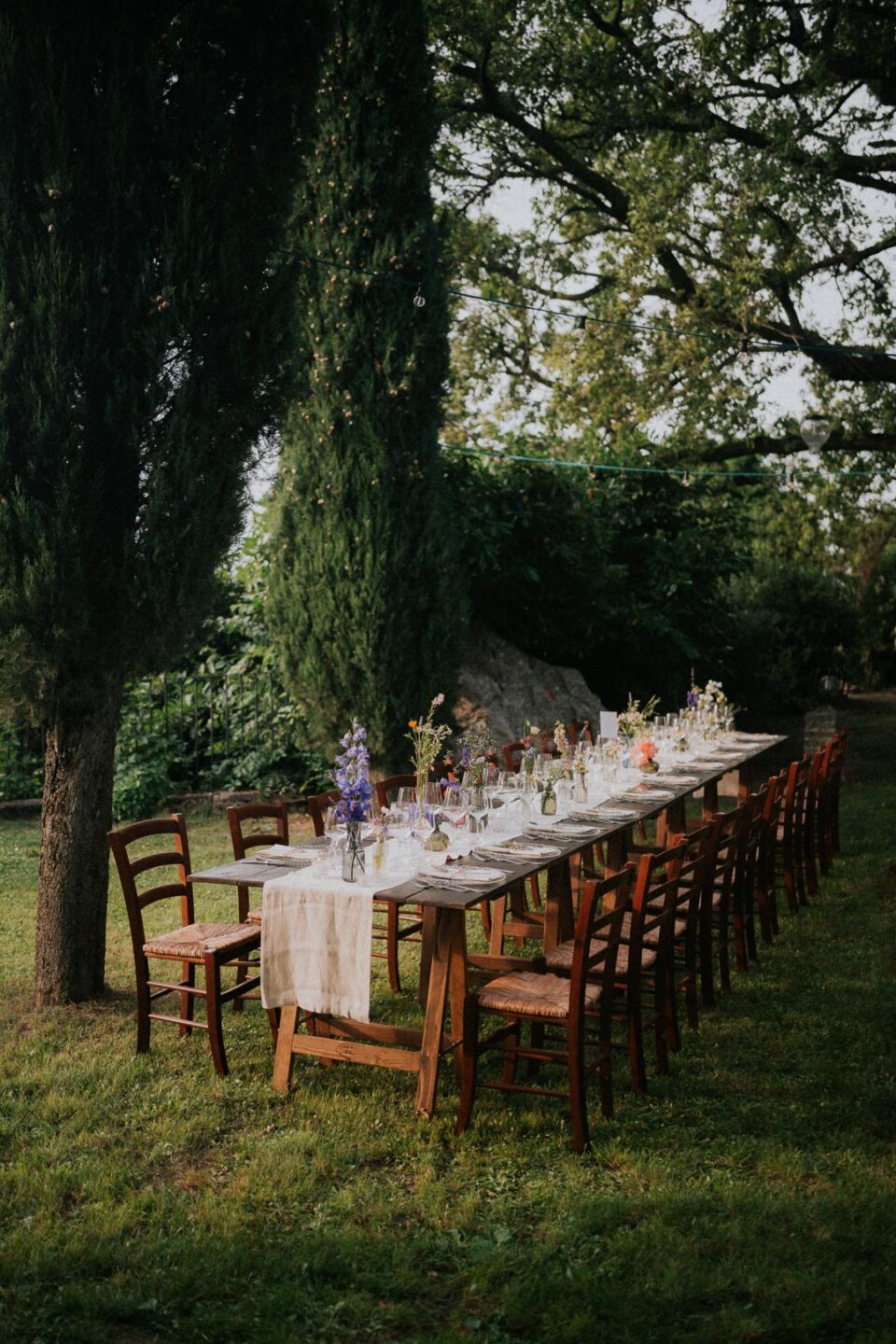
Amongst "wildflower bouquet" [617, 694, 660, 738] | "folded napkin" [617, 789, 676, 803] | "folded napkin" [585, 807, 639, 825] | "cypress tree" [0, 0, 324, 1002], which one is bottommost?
"folded napkin" [585, 807, 639, 825]

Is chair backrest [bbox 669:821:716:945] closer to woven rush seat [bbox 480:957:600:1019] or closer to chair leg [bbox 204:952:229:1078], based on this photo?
woven rush seat [bbox 480:957:600:1019]

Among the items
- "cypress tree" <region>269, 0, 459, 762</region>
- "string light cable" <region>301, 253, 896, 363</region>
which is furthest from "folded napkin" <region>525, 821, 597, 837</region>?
"string light cable" <region>301, 253, 896, 363</region>

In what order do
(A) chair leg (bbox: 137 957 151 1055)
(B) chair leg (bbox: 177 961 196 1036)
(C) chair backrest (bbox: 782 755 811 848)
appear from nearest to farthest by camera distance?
(A) chair leg (bbox: 137 957 151 1055) → (B) chair leg (bbox: 177 961 196 1036) → (C) chair backrest (bbox: 782 755 811 848)

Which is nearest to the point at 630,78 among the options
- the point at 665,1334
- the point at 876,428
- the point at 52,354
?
the point at 876,428

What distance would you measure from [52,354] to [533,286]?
38.4 ft

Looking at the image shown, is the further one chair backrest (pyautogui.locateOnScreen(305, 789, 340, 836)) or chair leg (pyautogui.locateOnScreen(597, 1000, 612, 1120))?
chair backrest (pyautogui.locateOnScreen(305, 789, 340, 836))

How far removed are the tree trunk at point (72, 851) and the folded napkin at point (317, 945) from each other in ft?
5.00

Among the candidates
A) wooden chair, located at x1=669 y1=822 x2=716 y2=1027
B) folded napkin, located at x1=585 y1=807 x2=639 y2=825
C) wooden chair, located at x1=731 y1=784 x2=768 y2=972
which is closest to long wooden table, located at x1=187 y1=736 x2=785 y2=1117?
wooden chair, located at x1=669 y1=822 x2=716 y2=1027

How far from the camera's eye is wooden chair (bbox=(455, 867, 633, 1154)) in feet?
14.9

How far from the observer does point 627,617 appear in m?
14.2

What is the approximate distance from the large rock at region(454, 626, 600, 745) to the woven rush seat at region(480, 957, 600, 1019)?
267 inches

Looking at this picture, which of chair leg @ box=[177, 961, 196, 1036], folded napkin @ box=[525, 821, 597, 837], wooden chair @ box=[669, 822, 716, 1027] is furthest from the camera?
folded napkin @ box=[525, 821, 597, 837]

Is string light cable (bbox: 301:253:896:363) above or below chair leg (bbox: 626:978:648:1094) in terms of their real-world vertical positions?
above

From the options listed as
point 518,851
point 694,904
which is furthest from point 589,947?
point 694,904
